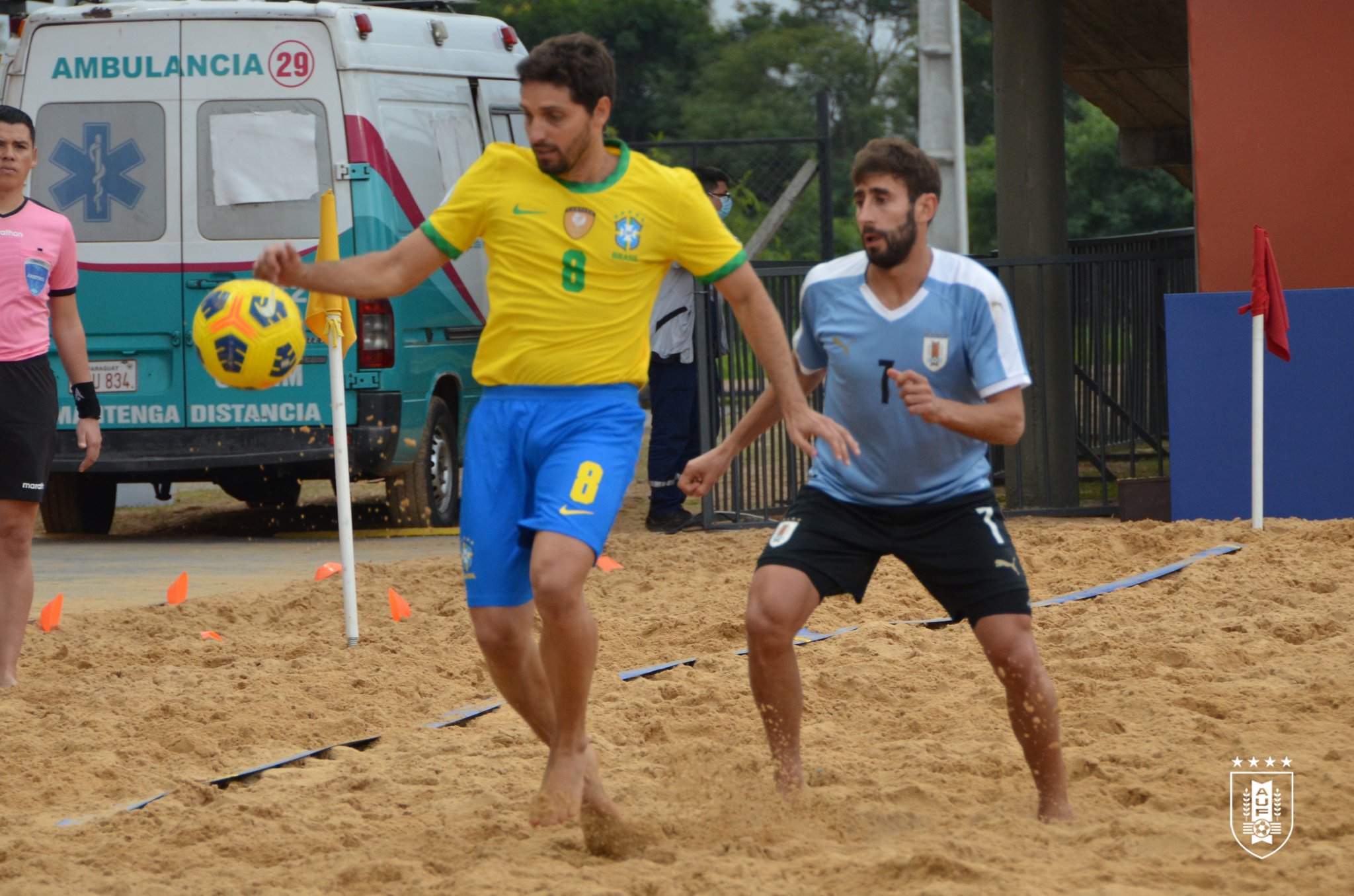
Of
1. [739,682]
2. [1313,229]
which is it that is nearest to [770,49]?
[1313,229]

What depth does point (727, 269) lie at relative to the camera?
4.78 meters

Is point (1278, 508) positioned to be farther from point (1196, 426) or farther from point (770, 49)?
point (770, 49)

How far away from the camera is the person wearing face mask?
11.0 m

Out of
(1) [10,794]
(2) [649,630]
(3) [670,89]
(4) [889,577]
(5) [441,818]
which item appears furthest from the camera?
(3) [670,89]

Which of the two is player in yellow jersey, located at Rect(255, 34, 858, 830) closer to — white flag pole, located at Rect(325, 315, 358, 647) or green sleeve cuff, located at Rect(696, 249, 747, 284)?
green sleeve cuff, located at Rect(696, 249, 747, 284)

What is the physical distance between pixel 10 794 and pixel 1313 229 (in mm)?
7992

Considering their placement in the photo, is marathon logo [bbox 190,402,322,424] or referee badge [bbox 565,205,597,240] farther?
marathon logo [bbox 190,402,322,424]

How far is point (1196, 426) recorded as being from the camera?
10320 millimetres

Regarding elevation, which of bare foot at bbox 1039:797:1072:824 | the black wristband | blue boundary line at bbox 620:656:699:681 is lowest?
bare foot at bbox 1039:797:1072:824

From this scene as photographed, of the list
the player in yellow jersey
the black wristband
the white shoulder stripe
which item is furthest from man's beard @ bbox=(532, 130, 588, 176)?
the black wristband

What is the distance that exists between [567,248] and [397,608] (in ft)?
13.4

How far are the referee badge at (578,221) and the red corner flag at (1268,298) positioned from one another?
18.6ft

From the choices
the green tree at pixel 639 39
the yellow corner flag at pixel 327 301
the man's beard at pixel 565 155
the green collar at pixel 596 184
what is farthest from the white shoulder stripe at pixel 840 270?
the green tree at pixel 639 39

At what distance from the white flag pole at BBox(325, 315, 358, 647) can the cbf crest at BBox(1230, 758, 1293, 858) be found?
3.93 metres
